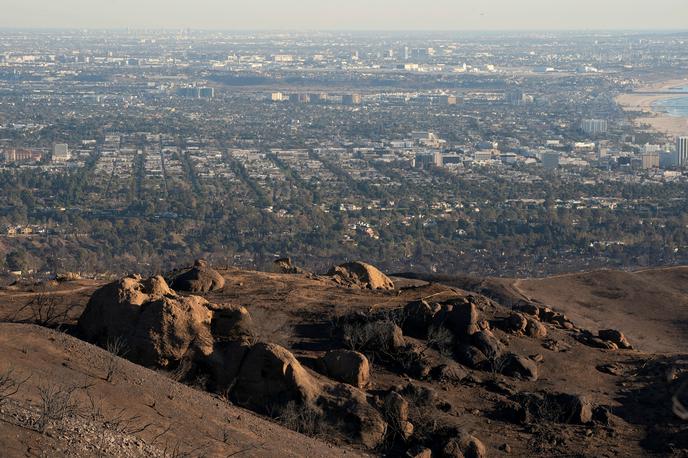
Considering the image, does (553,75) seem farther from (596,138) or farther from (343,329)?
(343,329)

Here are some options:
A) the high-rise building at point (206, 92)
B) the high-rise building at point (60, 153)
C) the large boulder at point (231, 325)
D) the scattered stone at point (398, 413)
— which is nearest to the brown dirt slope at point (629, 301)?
the scattered stone at point (398, 413)

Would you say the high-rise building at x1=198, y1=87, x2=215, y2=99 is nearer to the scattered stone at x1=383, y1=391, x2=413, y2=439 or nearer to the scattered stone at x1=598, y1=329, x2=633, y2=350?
the scattered stone at x1=598, y1=329, x2=633, y2=350

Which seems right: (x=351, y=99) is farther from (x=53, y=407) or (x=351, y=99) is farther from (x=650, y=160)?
(x=53, y=407)

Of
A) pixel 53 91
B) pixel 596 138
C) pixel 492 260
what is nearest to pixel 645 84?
pixel 596 138

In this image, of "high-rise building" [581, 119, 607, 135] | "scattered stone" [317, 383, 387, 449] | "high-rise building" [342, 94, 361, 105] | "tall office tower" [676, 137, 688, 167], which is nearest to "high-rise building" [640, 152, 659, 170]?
"tall office tower" [676, 137, 688, 167]

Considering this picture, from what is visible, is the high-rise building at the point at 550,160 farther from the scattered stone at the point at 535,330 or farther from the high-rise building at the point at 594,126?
the scattered stone at the point at 535,330

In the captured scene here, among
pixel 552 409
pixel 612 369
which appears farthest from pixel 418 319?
pixel 552 409
